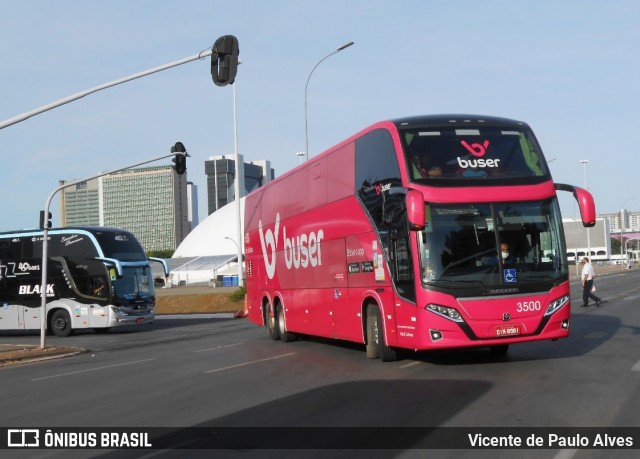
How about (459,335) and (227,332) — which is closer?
(459,335)

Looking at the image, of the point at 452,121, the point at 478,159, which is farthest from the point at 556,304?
the point at 452,121

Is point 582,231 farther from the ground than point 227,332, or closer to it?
farther from the ground

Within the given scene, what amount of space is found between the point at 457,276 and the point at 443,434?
501cm

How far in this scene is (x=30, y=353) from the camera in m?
23.1

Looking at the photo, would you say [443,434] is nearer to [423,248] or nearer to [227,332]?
[423,248]

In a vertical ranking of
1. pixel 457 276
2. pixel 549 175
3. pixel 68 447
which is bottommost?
pixel 68 447

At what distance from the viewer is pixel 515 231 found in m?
13.3

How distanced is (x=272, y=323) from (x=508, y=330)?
1072 centimetres

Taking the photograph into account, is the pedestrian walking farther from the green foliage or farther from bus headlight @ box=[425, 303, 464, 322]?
the green foliage

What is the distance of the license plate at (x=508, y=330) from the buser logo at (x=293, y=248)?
577cm

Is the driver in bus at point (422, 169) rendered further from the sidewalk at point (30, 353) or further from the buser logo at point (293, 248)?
the sidewalk at point (30, 353)

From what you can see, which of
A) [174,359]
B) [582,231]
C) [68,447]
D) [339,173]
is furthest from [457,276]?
[582,231]

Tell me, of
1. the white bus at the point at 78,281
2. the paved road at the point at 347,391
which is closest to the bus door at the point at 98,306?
the white bus at the point at 78,281

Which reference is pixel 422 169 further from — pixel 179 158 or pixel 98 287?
pixel 98 287
